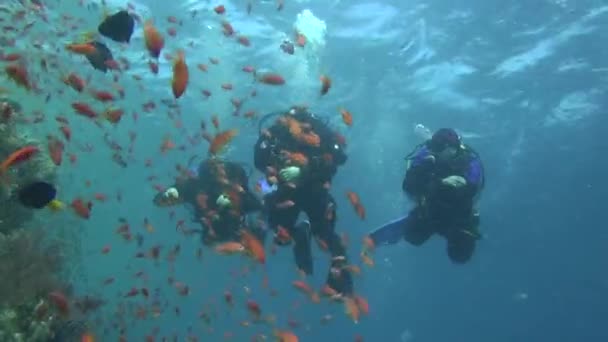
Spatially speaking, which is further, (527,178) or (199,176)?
(527,178)

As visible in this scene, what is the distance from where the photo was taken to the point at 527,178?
3588 cm

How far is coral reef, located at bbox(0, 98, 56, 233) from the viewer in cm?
1034

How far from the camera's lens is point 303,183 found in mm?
9945

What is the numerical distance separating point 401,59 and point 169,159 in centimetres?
2232

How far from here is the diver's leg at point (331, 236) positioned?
10.3 metres

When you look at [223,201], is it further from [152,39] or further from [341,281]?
[152,39]

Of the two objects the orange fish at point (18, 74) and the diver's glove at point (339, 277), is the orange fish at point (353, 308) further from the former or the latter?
the orange fish at point (18, 74)

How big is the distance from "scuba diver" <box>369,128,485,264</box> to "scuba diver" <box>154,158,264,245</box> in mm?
3260

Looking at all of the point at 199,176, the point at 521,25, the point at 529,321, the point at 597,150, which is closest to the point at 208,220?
the point at 199,176

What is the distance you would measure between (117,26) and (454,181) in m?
6.12

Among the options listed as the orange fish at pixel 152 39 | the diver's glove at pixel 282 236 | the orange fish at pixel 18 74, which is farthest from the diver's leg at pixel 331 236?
the orange fish at pixel 18 74

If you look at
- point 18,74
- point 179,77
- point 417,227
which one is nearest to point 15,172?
point 18,74

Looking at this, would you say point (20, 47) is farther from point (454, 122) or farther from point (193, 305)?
point (193, 305)

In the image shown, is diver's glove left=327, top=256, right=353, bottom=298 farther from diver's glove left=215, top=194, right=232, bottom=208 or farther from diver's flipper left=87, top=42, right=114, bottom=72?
diver's flipper left=87, top=42, right=114, bottom=72
